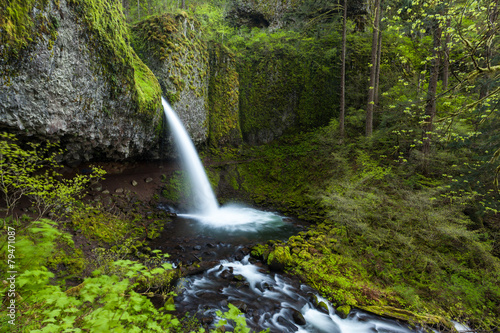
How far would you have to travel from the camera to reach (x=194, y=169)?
11.5 metres

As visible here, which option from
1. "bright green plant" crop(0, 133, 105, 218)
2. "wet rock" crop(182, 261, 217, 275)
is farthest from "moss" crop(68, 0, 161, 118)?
"wet rock" crop(182, 261, 217, 275)

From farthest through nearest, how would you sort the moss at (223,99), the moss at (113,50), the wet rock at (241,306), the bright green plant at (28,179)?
the moss at (223,99), the moss at (113,50), the wet rock at (241,306), the bright green plant at (28,179)

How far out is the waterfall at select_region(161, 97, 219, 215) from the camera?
1048 cm

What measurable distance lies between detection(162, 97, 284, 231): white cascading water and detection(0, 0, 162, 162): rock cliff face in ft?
7.80

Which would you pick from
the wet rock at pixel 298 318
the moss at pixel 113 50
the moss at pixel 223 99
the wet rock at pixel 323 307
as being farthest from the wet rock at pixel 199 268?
the moss at pixel 223 99

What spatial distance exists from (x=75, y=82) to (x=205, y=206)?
287 inches

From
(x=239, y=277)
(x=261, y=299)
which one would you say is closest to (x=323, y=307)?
(x=261, y=299)

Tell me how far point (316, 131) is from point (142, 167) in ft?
35.4

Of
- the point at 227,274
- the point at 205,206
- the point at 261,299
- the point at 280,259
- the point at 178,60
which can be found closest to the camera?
the point at 261,299

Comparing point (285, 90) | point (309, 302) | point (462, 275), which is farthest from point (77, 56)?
point (285, 90)

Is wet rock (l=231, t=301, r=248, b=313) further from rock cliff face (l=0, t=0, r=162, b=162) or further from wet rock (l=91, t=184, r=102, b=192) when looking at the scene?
wet rock (l=91, t=184, r=102, b=192)

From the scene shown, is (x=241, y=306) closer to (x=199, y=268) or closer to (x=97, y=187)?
(x=199, y=268)

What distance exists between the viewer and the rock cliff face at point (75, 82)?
4.36m

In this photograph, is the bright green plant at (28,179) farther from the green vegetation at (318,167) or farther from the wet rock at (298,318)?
the wet rock at (298,318)
